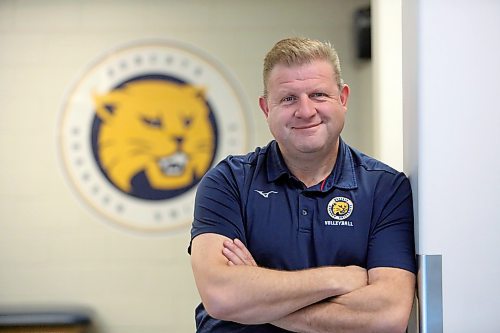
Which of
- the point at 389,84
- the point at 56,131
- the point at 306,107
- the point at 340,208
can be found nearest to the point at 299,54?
the point at 306,107

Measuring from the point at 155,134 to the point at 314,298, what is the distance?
8.12 ft

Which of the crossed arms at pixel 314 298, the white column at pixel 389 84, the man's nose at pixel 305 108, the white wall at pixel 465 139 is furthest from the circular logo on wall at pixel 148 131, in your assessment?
the white wall at pixel 465 139

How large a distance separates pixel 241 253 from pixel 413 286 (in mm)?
467

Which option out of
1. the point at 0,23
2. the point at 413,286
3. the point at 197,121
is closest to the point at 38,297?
the point at 197,121

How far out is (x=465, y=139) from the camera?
1678 millimetres

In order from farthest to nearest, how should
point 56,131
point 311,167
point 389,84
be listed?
point 56,131, point 389,84, point 311,167

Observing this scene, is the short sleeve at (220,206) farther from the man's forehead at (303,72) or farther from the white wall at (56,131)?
the white wall at (56,131)

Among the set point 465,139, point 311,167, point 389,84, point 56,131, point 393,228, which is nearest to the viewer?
point 465,139

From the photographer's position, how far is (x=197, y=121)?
4055 mm

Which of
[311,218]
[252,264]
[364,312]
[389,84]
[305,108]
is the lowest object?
[364,312]

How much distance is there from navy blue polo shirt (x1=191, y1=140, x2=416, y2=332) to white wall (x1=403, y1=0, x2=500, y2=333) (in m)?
0.18

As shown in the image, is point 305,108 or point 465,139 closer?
point 465,139

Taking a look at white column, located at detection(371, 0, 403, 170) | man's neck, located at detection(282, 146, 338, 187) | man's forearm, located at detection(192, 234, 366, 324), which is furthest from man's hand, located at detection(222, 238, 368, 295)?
white column, located at detection(371, 0, 403, 170)

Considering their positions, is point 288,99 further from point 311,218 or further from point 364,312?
point 364,312
